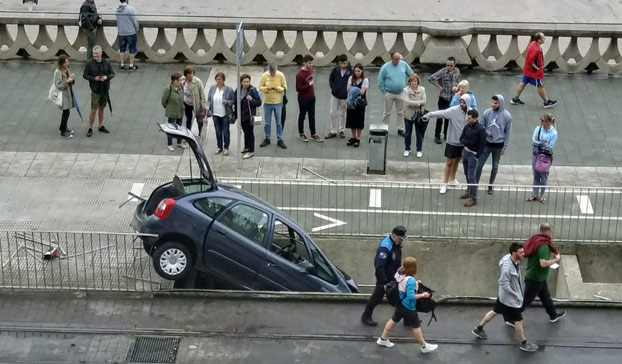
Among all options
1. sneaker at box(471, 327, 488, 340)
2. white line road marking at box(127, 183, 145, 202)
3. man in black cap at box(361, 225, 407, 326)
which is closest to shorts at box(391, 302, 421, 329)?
man in black cap at box(361, 225, 407, 326)

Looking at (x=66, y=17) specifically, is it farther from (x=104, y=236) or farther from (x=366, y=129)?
(x=104, y=236)

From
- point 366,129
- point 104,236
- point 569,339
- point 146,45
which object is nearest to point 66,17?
point 146,45

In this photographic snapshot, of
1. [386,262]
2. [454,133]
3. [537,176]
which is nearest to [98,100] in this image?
[454,133]

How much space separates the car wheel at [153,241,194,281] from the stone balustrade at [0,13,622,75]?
379 inches

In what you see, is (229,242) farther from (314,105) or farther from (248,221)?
(314,105)

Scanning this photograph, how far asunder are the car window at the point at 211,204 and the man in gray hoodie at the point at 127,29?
30.7 feet

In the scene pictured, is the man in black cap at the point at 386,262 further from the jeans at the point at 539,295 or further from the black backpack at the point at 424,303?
the jeans at the point at 539,295

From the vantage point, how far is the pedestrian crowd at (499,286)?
48.0 ft

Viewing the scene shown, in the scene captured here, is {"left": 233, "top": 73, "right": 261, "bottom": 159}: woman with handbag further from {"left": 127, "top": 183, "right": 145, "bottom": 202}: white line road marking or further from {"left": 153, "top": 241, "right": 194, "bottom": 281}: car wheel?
{"left": 153, "top": 241, "right": 194, "bottom": 281}: car wheel

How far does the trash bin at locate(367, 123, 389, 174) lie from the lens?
20453 mm

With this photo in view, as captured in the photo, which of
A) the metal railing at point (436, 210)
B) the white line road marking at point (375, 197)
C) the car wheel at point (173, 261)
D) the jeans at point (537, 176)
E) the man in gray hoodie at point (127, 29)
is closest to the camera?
the car wheel at point (173, 261)

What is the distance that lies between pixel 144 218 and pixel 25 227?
9.62 ft

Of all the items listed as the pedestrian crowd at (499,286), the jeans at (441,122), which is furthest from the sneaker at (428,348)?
the jeans at (441,122)

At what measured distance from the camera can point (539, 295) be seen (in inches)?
611
